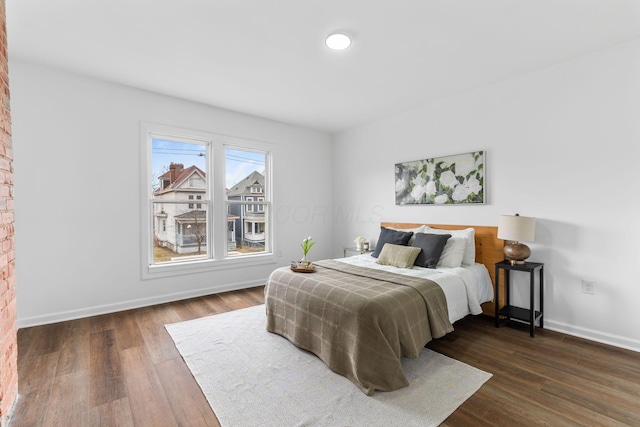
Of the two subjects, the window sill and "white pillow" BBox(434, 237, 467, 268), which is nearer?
"white pillow" BBox(434, 237, 467, 268)

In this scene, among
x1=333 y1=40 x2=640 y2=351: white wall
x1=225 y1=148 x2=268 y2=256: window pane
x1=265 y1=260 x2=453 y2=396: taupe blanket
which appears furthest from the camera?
x1=225 y1=148 x2=268 y2=256: window pane

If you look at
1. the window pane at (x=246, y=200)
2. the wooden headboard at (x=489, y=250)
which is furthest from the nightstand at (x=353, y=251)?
the wooden headboard at (x=489, y=250)

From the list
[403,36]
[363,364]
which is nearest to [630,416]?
[363,364]

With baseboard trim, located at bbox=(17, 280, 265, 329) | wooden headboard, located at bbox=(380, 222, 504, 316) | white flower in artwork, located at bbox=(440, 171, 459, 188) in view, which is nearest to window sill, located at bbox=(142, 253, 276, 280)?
baseboard trim, located at bbox=(17, 280, 265, 329)

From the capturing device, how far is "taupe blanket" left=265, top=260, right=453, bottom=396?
1932 millimetres

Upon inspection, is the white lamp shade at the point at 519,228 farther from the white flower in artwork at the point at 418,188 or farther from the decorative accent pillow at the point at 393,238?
the white flower in artwork at the point at 418,188

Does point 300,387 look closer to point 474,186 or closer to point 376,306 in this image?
point 376,306

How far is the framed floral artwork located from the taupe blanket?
1532 millimetres

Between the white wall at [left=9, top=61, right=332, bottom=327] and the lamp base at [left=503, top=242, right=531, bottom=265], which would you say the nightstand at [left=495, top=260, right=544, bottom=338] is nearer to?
the lamp base at [left=503, top=242, right=531, bottom=265]

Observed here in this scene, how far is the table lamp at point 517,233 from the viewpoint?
9.17ft

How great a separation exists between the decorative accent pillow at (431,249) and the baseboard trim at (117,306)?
2.66 metres

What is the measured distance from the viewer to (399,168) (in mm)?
4266

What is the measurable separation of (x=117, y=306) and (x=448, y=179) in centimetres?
431

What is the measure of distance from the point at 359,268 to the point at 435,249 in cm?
85
